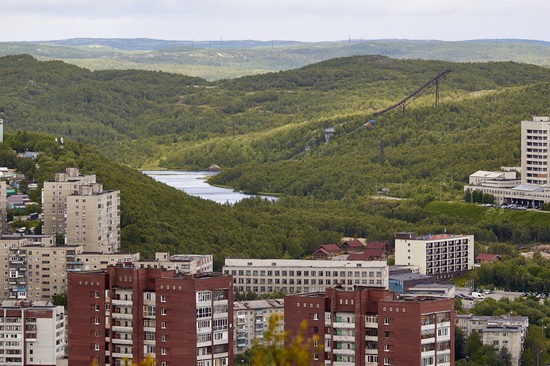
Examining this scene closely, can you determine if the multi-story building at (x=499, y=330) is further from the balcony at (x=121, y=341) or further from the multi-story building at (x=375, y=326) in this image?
the balcony at (x=121, y=341)

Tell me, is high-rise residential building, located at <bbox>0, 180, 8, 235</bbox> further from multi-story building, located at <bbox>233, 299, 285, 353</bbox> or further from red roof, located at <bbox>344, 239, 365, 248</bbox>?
red roof, located at <bbox>344, 239, 365, 248</bbox>

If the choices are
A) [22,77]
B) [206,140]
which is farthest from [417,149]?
[22,77]

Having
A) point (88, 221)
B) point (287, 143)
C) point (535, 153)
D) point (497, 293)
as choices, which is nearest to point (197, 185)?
point (287, 143)

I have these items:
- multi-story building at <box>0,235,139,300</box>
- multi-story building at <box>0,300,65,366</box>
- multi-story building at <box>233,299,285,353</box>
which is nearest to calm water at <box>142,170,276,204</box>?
multi-story building at <box>0,235,139,300</box>

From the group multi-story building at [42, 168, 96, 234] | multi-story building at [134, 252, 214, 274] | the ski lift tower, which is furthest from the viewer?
the ski lift tower

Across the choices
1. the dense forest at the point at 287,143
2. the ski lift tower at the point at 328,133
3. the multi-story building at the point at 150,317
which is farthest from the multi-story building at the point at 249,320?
the ski lift tower at the point at 328,133

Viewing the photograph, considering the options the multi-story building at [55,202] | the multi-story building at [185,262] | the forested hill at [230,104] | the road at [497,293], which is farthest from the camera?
the forested hill at [230,104]

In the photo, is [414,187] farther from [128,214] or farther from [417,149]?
[128,214]
